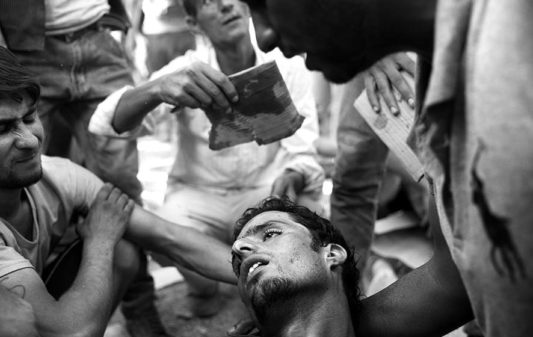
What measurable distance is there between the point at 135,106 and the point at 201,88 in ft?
1.38

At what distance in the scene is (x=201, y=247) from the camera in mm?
2645

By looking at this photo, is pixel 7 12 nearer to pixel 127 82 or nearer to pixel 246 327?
pixel 127 82

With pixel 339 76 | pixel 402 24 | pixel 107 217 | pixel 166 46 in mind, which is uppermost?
pixel 402 24

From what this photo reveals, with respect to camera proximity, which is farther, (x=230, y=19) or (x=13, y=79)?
(x=230, y=19)

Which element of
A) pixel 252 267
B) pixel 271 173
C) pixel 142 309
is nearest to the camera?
pixel 252 267

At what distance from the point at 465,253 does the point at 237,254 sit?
110 centimetres

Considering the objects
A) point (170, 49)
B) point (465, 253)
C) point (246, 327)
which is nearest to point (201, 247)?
point (246, 327)

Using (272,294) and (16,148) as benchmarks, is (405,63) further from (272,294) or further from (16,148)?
(16,148)

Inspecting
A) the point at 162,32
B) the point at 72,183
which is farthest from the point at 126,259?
the point at 162,32

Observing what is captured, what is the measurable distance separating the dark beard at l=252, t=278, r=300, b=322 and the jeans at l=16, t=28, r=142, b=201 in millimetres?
1431

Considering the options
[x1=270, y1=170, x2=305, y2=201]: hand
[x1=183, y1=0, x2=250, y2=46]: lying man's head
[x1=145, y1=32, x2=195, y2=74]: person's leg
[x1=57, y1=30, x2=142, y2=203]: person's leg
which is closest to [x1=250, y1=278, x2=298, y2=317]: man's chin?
[x1=270, y1=170, x2=305, y2=201]: hand

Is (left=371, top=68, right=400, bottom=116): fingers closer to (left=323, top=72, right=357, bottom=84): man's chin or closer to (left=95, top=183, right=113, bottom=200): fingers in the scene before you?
(left=95, top=183, right=113, bottom=200): fingers

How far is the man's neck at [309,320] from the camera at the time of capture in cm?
202

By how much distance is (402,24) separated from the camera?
1.16 meters
